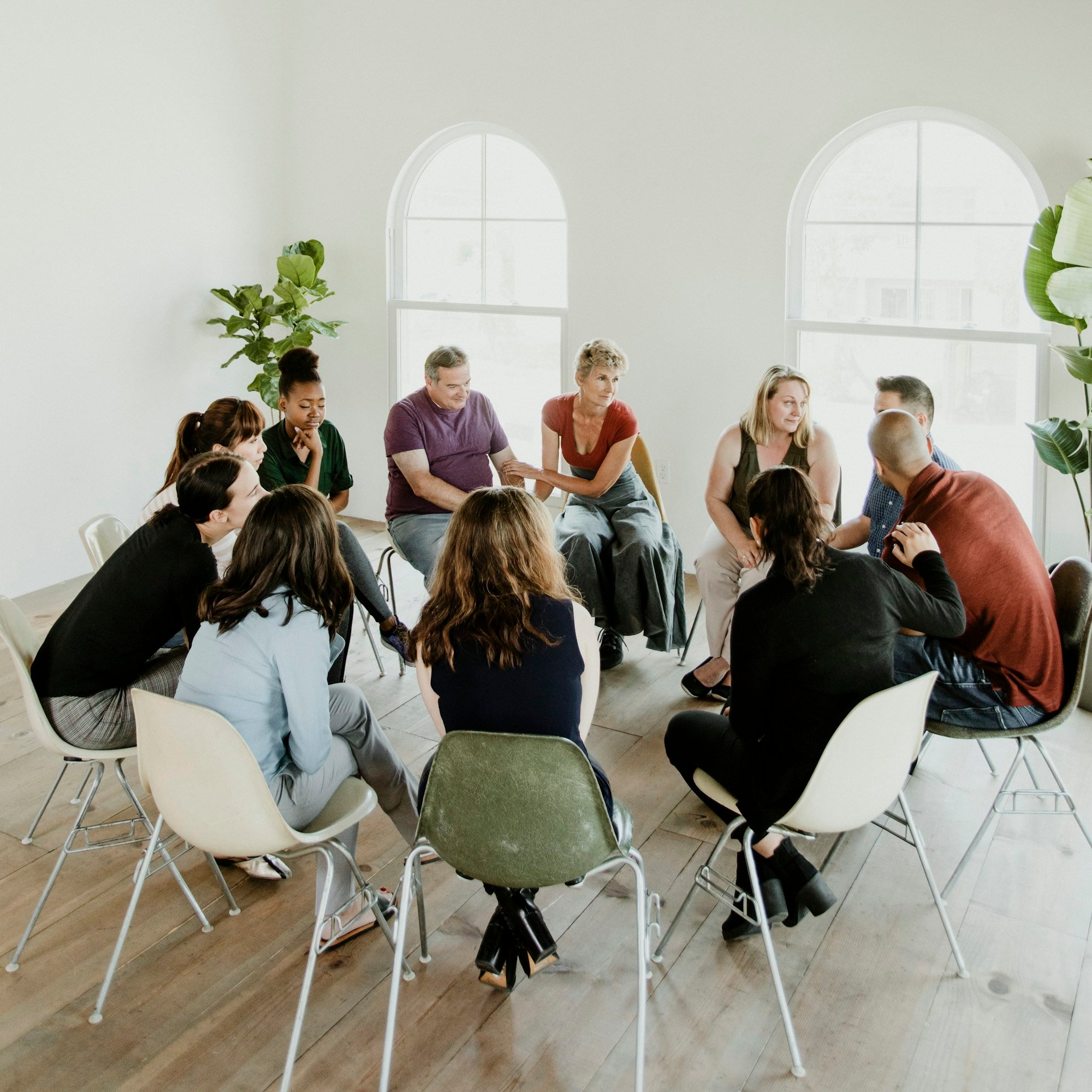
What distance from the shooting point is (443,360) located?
14.0ft

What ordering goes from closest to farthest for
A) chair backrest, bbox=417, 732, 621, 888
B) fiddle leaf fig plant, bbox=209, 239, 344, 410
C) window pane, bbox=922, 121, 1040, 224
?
1. chair backrest, bbox=417, 732, 621, 888
2. window pane, bbox=922, 121, 1040, 224
3. fiddle leaf fig plant, bbox=209, 239, 344, 410

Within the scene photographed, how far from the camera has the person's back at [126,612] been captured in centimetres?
266

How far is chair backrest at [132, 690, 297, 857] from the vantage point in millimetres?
2109

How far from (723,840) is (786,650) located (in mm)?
442

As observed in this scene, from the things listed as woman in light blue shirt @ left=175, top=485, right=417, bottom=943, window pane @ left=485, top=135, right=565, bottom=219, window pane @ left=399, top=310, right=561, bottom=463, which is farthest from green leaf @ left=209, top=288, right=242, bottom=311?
woman in light blue shirt @ left=175, top=485, right=417, bottom=943

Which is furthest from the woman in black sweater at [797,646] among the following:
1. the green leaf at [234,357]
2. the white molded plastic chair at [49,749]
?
→ the green leaf at [234,357]

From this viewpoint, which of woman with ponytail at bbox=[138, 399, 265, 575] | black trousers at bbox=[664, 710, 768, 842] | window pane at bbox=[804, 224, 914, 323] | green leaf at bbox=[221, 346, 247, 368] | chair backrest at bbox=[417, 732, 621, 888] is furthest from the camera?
green leaf at bbox=[221, 346, 247, 368]

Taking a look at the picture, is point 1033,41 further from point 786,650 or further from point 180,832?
point 180,832

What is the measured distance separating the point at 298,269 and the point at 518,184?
4.07 ft

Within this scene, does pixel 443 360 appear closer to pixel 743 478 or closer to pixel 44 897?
pixel 743 478

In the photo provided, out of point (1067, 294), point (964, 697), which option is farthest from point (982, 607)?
point (1067, 294)

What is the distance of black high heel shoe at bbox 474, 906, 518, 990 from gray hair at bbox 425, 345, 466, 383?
2.36 m

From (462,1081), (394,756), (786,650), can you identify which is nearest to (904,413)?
(786,650)

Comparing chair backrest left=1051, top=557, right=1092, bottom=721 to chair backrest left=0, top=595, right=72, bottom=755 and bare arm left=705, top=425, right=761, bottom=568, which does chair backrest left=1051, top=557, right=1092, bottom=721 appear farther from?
chair backrest left=0, top=595, right=72, bottom=755
